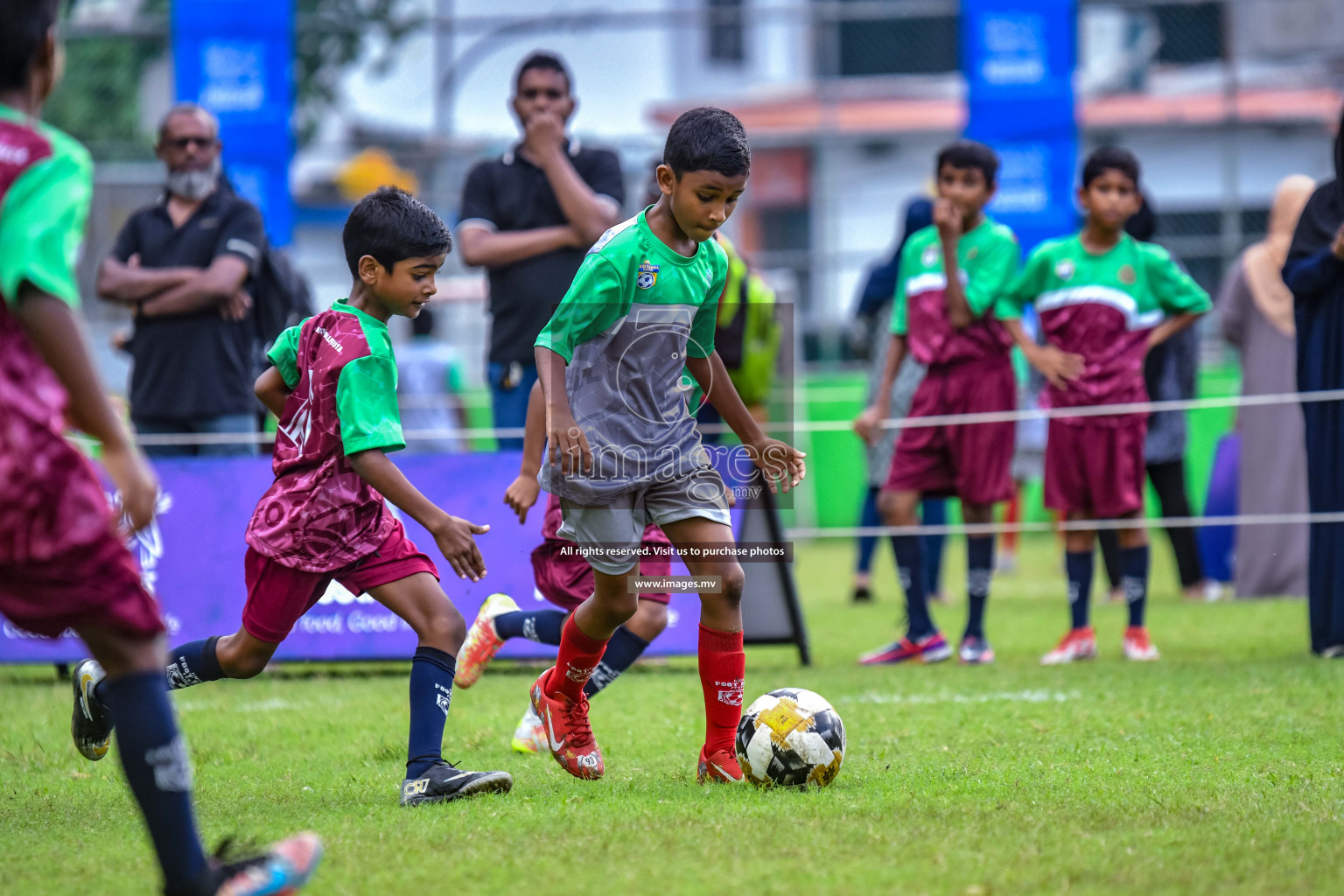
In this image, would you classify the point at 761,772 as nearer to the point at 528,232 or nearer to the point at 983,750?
the point at 983,750

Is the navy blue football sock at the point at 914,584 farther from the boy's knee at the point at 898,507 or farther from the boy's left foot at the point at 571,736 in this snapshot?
the boy's left foot at the point at 571,736

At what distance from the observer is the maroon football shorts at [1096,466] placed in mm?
7234

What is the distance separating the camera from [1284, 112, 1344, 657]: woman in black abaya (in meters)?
6.93

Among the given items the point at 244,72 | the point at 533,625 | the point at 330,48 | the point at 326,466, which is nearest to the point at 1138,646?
the point at 533,625

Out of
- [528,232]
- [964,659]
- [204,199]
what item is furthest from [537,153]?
[964,659]

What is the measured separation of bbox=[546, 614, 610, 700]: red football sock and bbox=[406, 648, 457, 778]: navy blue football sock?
0.58 m

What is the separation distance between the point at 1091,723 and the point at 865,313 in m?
4.66

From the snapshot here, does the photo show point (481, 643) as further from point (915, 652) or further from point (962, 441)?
point (962, 441)

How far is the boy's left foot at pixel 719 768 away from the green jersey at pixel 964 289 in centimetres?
349

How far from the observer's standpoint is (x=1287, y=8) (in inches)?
611

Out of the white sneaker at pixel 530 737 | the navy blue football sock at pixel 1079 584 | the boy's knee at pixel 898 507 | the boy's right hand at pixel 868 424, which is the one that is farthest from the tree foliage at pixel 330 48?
the white sneaker at pixel 530 737

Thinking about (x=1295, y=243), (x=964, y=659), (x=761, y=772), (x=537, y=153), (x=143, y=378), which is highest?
(x=537, y=153)

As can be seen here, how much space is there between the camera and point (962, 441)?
24.5 ft

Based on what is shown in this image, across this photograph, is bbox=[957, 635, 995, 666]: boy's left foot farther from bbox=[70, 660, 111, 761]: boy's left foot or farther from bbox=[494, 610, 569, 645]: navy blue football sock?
bbox=[70, 660, 111, 761]: boy's left foot
